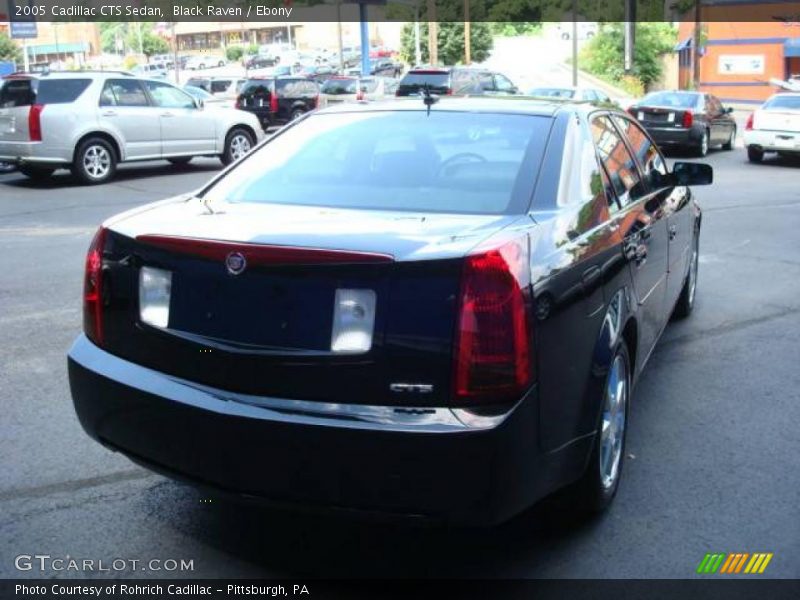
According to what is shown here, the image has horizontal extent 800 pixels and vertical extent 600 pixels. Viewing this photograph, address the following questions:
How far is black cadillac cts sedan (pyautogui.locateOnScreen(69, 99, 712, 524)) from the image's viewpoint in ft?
9.67

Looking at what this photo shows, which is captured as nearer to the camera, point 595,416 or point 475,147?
point 595,416

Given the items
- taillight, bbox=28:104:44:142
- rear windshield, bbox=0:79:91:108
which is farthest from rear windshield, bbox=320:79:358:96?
taillight, bbox=28:104:44:142

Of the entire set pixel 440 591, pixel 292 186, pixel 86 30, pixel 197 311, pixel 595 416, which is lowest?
pixel 440 591

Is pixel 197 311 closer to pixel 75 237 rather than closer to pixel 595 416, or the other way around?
pixel 595 416

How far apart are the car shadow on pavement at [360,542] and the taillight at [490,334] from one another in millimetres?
756

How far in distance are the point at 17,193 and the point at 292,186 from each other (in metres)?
11.7

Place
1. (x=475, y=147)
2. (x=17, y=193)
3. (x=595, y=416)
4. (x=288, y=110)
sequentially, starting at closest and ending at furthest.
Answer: (x=595, y=416) < (x=475, y=147) < (x=17, y=193) < (x=288, y=110)

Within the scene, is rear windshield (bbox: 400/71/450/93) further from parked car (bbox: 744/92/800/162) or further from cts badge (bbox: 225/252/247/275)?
cts badge (bbox: 225/252/247/275)

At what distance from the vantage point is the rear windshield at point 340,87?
28.0m

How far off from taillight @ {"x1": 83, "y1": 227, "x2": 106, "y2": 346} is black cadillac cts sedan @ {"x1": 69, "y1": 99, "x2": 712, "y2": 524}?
0.05 feet

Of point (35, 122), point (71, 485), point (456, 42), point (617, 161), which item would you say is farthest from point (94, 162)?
point (456, 42)

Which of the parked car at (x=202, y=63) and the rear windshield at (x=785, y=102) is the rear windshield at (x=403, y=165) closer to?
the rear windshield at (x=785, y=102)

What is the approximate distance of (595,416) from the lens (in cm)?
352

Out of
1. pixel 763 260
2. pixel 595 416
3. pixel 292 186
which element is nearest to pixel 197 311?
pixel 292 186
